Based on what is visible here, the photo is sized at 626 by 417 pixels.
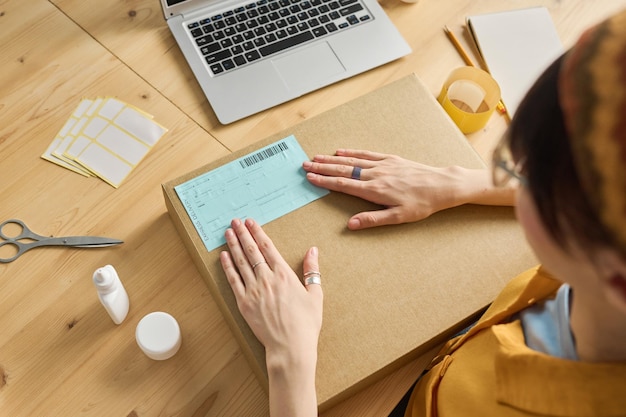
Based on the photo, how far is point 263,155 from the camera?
77 centimetres

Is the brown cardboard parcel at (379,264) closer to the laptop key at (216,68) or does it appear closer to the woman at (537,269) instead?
the woman at (537,269)

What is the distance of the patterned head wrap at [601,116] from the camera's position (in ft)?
0.97

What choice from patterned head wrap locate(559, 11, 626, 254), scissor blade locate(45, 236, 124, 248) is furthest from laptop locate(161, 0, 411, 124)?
patterned head wrap locate(559, 11, 626, 254)

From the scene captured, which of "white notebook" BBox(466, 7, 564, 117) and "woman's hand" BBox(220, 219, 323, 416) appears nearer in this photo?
"woman's hand" BBox(220, 219, 323, 416)

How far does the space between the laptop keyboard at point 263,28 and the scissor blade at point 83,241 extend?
347 millimetres

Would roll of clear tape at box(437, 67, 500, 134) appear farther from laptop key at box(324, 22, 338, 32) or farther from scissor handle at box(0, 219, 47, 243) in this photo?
scissor handle at box(0, 219, 47, 243)

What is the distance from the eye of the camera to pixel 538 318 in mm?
596

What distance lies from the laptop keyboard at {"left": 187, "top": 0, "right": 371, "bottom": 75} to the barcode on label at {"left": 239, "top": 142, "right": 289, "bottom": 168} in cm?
20

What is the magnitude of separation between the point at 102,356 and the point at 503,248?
1.84ft

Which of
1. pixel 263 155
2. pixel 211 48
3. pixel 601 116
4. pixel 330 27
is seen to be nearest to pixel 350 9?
pixel 330 27

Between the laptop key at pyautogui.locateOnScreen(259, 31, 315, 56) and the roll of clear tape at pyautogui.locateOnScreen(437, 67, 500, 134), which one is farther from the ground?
the laptop key at pyautogui.locateOnScreen(259, 31, 315, 56)

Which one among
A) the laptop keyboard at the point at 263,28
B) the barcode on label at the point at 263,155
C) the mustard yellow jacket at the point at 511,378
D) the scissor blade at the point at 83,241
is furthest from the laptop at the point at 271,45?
the mustard yellow jacket at the point at 511,378

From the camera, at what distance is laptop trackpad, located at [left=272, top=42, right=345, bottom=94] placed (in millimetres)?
898

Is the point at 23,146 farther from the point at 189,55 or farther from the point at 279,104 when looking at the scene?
the point at 279,104
